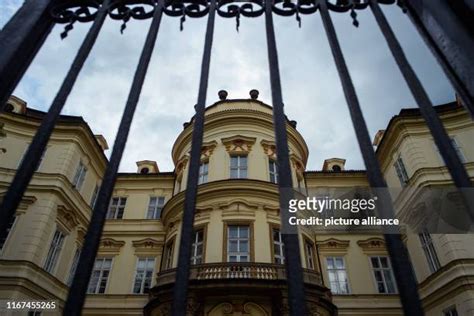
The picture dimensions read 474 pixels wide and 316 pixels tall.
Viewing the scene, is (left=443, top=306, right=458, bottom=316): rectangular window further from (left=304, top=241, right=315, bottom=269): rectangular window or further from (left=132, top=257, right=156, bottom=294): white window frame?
(left=132, top=257, right=156, bottom=294): white window frame

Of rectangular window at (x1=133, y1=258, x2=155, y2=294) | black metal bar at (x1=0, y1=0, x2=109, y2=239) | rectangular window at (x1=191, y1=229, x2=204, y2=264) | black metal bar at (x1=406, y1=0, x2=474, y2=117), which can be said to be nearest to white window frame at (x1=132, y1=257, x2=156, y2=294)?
rectangular window at (x1=133, y1=258, x2=155, y2=294)

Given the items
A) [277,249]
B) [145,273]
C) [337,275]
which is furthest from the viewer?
[145,273]

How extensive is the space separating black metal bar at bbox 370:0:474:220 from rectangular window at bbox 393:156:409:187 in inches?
665

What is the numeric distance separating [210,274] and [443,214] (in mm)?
10335

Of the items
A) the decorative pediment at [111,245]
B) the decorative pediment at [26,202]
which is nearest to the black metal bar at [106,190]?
the decorative pediment at [26,202]

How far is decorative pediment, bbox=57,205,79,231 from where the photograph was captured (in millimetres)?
17438

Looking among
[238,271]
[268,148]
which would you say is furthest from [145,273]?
[268,148]

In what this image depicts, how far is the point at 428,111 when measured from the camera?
9.12ft

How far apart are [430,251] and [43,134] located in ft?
58.6

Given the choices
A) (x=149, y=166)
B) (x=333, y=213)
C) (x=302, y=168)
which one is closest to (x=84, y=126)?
(x=149, y=166)

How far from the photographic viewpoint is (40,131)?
2.77 m

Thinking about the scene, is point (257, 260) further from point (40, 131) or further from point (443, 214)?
point (40, 131)

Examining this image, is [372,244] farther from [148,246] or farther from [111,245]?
[111,245]

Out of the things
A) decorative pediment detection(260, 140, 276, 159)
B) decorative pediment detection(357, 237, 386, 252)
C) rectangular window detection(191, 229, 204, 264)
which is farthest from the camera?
decorative pediment detection(357, 237, 386, 252)
